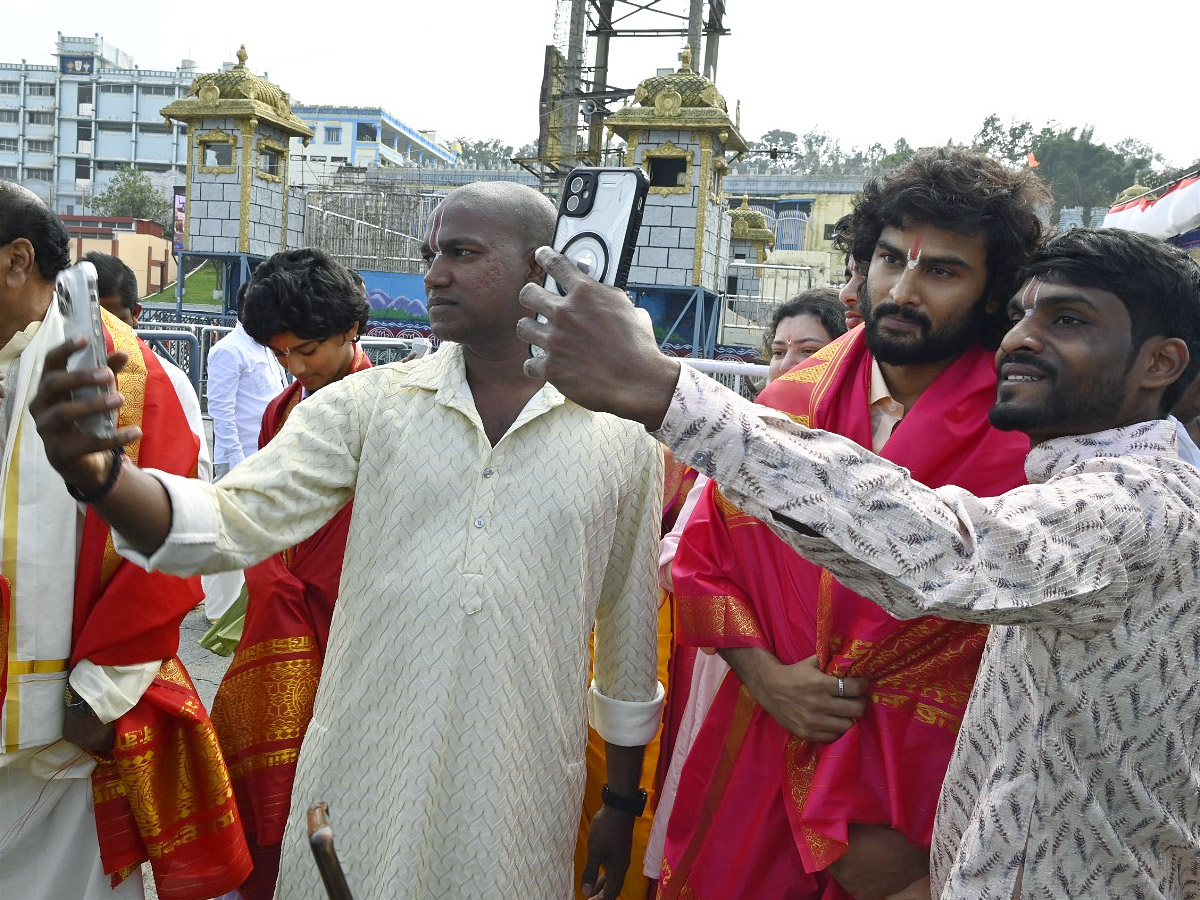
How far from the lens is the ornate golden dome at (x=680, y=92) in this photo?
15.5 m

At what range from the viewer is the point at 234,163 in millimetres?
17891

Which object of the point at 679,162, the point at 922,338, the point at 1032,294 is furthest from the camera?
the point at 679,162

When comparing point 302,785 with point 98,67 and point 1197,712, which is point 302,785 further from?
point 98,67

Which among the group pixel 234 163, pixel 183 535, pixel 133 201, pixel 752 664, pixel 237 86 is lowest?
pixel 752 664

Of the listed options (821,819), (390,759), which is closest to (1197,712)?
(821,819)

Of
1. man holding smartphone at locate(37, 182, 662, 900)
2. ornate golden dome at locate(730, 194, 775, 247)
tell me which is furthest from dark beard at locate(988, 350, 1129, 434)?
ornate golden dome at locate(730, 194, 775, 247)

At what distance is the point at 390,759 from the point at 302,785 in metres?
0.21

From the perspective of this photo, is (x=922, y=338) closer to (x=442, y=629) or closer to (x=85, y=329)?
(x=442, y=629)

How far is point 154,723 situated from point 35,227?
117 centimetres

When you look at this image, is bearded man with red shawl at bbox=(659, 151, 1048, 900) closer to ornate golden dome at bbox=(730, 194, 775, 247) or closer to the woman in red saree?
the woman in red saree

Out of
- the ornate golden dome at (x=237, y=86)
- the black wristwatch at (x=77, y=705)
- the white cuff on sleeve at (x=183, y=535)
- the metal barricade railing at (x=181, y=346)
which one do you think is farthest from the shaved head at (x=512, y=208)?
the ornate golden dome at (x=237, y=86)

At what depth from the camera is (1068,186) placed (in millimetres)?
45688

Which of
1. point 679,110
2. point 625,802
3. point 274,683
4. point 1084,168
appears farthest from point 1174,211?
point 1084,168

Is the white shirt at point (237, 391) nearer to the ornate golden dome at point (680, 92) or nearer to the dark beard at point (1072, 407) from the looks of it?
the dark beard at point (1072, 407)
